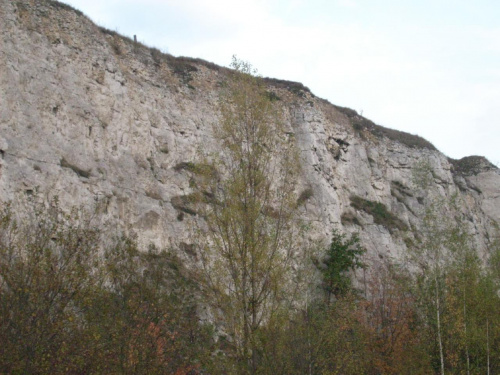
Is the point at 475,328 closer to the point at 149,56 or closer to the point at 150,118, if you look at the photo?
the point at 150,118

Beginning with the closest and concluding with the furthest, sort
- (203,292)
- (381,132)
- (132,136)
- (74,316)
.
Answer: (74,316), (203,292), (132,136), (381,132)

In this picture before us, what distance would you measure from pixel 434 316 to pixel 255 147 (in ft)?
33.1

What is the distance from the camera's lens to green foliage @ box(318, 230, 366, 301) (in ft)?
85.1

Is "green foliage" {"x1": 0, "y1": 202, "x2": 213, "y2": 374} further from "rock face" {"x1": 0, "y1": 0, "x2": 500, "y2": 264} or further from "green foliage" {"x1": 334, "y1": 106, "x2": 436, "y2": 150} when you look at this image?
"green foliage" {"x1": 334, "y1": 106, "x2": 436, "y2": 150}

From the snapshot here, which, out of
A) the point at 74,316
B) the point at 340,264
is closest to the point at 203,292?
the point at 74,316

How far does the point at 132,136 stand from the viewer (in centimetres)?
2411

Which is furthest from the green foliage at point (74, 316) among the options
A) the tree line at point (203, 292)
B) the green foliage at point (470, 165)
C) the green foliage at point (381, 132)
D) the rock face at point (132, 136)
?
the green foliage at point (470, 165)

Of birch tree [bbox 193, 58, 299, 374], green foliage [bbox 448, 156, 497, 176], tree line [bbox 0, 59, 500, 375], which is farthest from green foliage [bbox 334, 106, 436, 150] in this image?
birch tree [bbox 193, 58, 299, 374]

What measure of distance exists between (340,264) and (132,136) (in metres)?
11.9

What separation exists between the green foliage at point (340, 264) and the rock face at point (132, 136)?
1234mm

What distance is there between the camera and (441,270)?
778 inches

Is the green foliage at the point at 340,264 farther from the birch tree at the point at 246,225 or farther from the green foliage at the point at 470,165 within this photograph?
the green foliage at the point at 470,165

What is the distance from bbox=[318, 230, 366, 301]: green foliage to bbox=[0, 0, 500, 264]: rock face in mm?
1234

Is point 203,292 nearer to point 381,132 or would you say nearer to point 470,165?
point 381,132
